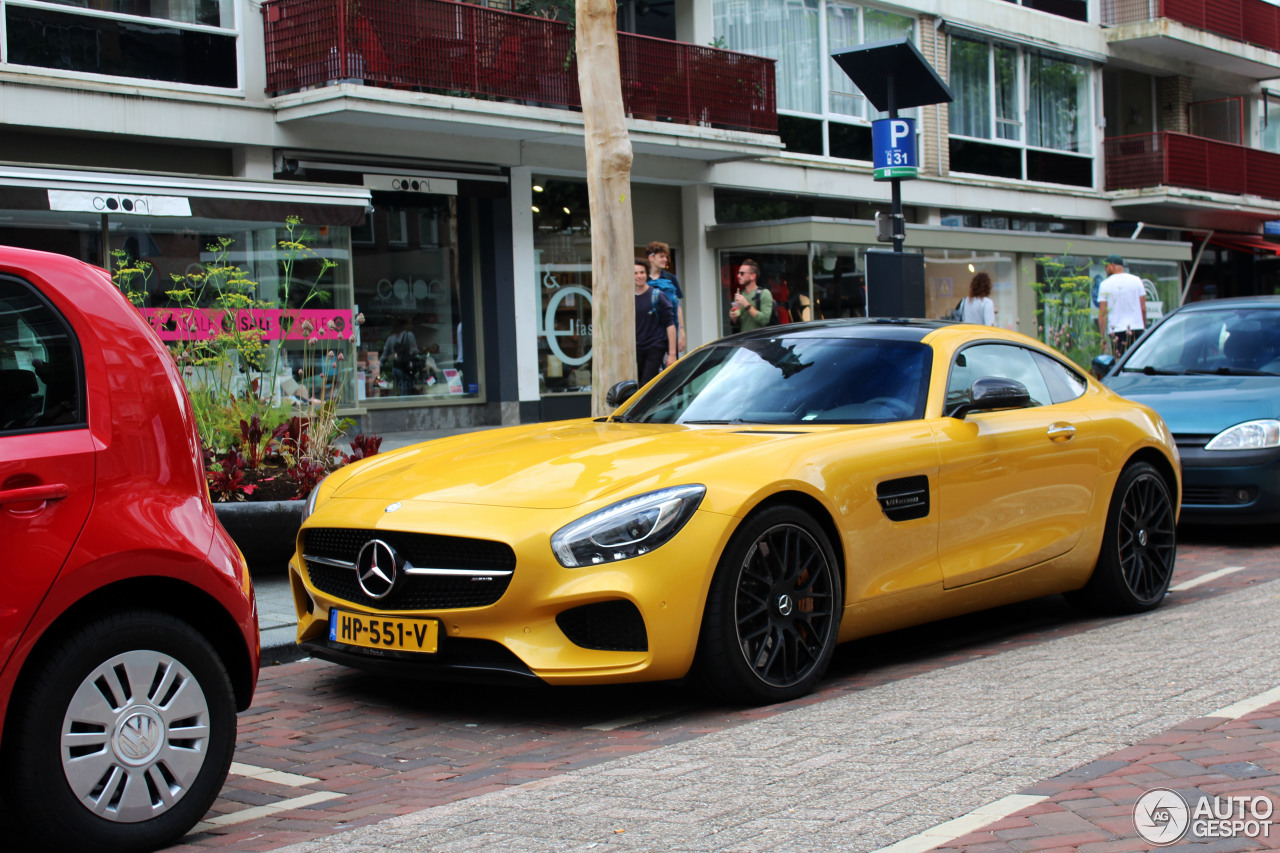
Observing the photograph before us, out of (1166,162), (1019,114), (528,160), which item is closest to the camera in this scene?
(528,160)

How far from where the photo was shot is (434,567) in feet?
16.2

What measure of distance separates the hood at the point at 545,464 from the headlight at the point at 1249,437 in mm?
→ 4774

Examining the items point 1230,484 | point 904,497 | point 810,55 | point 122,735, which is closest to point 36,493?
point 122,735

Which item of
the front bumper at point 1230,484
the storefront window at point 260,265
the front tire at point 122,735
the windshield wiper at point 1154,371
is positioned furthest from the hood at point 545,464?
the storefront window at point 260,265

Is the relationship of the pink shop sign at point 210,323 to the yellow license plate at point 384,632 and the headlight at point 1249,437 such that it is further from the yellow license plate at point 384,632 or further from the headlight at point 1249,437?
the headlight at point 1249,437

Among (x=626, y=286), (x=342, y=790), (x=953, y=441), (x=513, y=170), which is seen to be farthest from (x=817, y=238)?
(x=342, y=790)

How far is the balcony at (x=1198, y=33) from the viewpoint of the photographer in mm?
30938

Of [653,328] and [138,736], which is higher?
[653,328]

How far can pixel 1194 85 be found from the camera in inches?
1371

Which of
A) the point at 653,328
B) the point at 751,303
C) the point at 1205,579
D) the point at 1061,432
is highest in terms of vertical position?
the point at 751,303

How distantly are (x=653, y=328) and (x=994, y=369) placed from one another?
265 inches

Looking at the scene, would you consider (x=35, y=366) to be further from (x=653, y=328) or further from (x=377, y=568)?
(x=653, y=328)

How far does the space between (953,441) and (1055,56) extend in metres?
26.2

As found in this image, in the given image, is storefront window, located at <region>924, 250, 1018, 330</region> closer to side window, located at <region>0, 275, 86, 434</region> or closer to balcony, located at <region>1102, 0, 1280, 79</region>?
balcony, located at <region>1102, 0, 1280, 79</region>
